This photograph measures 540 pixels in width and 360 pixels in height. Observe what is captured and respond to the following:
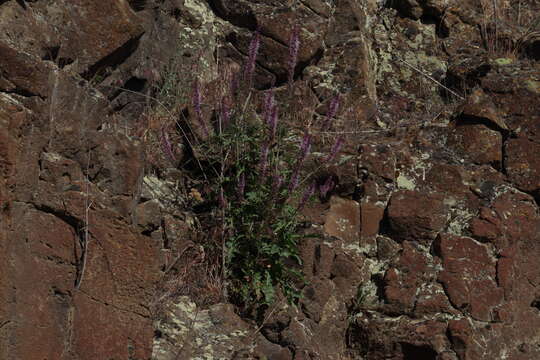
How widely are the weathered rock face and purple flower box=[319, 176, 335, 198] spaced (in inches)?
3.9

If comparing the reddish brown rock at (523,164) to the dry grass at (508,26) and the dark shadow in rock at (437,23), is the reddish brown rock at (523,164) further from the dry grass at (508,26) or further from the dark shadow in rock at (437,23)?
the dark shadow in rock at (437,23)

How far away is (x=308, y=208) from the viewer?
16.1ft

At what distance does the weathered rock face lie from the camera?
3.13 metres

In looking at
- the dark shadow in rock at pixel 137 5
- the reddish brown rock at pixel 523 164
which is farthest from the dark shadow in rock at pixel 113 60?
the reddish brown rock at pixel 523 164

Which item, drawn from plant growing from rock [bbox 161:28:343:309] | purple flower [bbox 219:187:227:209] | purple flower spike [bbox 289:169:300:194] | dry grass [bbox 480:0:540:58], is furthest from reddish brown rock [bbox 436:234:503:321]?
dry grass [bbox 480:0:540:58]

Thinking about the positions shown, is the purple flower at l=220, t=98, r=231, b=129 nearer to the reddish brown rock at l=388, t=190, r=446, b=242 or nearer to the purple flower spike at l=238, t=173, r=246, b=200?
the purple flower spike at l=238, t=173, r=246, b=200

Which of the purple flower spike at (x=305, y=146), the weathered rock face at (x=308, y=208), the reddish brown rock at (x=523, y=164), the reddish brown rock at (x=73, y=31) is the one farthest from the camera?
the reddish brown rock at (x=523, y=164)

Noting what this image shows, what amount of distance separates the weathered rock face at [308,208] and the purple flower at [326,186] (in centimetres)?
10

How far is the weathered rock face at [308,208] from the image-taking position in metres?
3.13

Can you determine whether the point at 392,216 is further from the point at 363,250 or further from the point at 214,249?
the point at 214,249

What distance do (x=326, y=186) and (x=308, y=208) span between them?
30cm

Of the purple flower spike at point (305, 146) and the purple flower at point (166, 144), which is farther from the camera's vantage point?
the purple flower at point (166, 144)

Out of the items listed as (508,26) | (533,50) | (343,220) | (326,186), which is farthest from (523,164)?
(508,26)

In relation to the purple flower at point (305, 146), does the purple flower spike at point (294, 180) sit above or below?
below
